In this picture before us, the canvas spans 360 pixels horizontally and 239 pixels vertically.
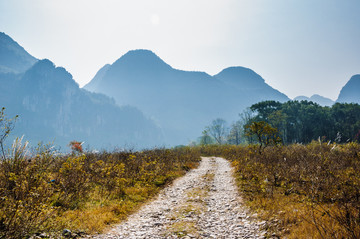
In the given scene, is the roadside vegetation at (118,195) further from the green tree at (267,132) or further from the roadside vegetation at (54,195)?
the green tree at (267,132)

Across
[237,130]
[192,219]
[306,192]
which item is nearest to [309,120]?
[237,130]

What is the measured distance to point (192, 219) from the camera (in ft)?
23.4

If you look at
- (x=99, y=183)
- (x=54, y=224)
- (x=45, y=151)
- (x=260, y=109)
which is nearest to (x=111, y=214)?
(x=54, y=224)

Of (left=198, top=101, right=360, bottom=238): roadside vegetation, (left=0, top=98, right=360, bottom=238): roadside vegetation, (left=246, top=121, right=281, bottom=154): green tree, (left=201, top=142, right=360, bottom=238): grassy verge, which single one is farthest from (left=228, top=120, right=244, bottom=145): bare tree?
(left=201, top=142, right=360, bottom=238): grassy verge

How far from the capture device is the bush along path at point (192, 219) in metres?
5.96

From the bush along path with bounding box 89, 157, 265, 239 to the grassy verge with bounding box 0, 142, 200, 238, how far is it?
0.74 metres

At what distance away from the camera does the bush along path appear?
5.96m

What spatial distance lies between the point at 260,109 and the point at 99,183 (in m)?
76.0

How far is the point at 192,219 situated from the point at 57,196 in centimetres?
589

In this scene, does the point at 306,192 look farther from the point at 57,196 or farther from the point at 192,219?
the point at 57,196

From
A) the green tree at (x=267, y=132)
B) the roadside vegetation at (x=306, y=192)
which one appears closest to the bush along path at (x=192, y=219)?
the roadside vegetation at (x=306, y=192)

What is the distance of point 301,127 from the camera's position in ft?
237

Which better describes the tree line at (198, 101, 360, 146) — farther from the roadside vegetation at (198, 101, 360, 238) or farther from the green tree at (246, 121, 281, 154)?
the roadside vegetation at (198, 101, 360, 238)

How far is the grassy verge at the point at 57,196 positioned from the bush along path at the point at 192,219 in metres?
0.74
